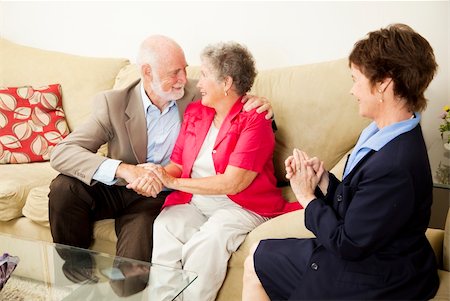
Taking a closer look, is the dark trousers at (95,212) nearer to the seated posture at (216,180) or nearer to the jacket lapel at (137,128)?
the seated posture at (216,180)

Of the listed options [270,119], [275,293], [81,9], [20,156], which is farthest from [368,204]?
[81,9]

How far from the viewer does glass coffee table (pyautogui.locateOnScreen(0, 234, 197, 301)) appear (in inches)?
71.4

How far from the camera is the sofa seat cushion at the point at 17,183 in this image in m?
2.49

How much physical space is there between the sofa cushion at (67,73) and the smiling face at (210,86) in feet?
2.99

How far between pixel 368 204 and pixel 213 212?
2.84 feet

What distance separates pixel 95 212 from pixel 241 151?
2.23ft

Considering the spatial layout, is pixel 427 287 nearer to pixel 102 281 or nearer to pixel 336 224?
pixel 336 224

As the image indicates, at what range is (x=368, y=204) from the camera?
1490mm

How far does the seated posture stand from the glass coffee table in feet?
0.73

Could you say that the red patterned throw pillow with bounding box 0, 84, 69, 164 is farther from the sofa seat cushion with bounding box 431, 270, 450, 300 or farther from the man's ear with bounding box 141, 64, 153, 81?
the sofa seat cushion with bounding box 431, 270, 450, 300

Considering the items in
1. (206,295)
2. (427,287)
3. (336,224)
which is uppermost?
(336,224)

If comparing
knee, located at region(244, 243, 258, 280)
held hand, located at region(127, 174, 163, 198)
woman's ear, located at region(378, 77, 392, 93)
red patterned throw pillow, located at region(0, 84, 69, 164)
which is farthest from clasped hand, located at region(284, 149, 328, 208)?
red patterned throw pillow, located at region(0, 84, 69, 164)

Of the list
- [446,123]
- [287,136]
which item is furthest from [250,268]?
[446,123]

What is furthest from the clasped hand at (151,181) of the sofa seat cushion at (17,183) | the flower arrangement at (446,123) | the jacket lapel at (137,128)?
the flower arrangement at (446,123)
